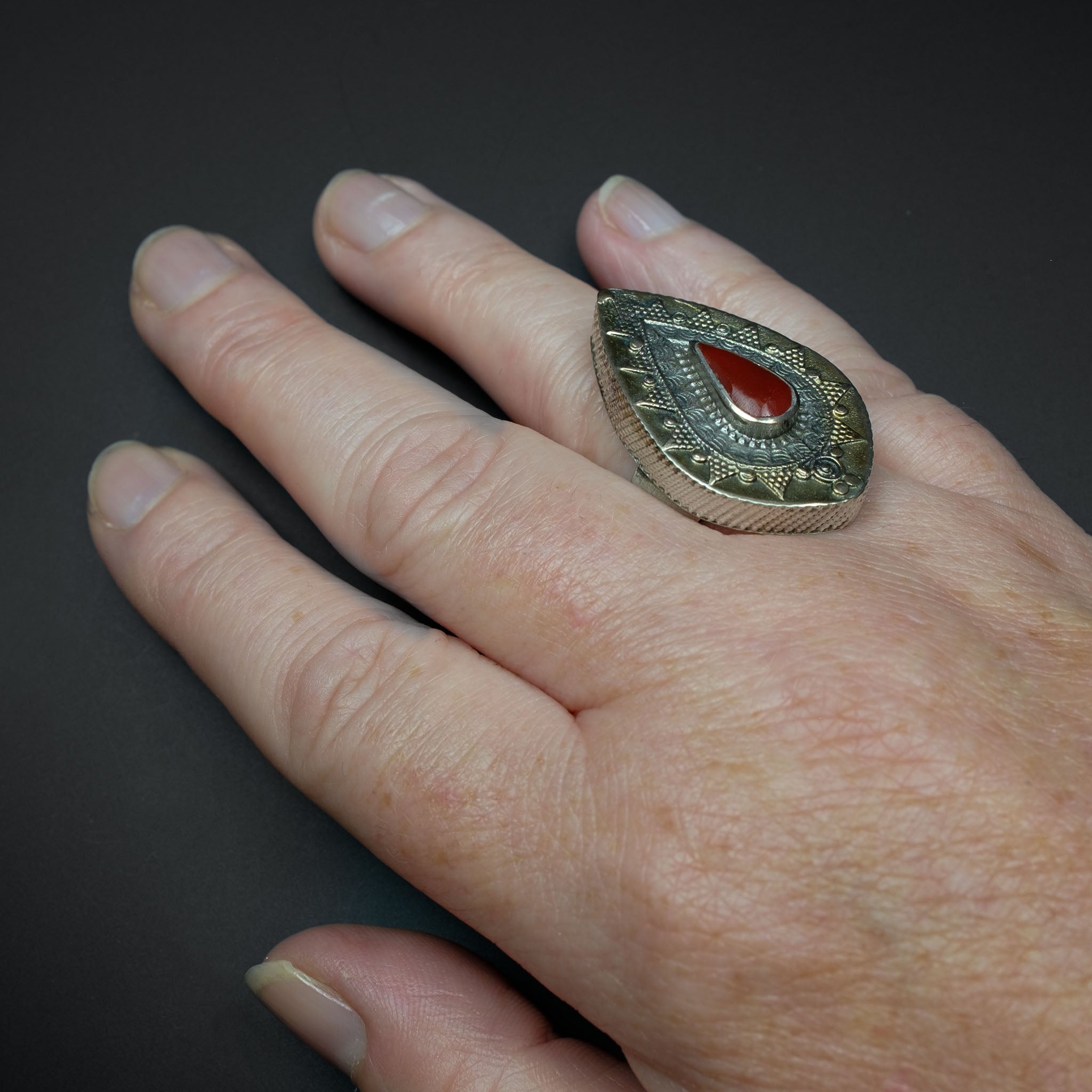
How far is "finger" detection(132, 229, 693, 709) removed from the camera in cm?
111

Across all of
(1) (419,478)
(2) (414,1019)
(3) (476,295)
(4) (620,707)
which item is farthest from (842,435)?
(2) (414,1019)

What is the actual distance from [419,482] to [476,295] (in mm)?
405

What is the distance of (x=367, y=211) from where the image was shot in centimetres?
158

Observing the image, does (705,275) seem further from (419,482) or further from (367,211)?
(419,482)

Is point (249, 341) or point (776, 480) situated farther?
point (249, 341)

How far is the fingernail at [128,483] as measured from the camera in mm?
1388

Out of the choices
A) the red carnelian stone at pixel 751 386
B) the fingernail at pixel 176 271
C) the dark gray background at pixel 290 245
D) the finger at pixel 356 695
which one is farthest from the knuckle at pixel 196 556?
the red carnelian stone at pixel 751 386

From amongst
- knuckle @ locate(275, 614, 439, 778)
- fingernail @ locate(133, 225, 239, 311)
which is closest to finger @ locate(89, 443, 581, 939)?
knuckle @ locate(275, 614, 439, 778)

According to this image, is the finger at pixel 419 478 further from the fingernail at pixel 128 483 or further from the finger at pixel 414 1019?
the finger at pixel 414 1019

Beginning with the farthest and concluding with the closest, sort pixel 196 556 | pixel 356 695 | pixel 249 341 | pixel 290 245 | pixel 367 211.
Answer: pixel 290 245 < pixel 367 211 < pixel 249 341 < pixel 196 556 < pixel 356 695

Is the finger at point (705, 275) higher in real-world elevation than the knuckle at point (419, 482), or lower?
higher

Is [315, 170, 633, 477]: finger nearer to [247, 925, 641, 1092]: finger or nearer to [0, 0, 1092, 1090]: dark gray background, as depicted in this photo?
[0, 0, 1092, 1090]: dark gray background

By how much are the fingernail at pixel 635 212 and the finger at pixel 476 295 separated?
189 millimetres

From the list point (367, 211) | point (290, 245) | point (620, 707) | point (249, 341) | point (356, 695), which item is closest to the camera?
point (620, 707)
